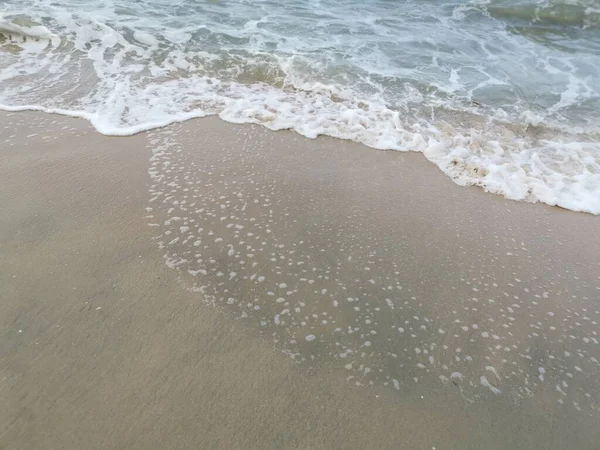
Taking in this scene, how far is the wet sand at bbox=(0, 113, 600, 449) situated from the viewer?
250 cm

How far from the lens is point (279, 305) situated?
3172 mm

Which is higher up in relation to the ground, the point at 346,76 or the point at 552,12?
the point at 552,12

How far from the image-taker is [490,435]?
2.50 m

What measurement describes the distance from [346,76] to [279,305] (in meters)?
4.71

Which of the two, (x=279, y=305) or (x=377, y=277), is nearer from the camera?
(x=279, y=305)

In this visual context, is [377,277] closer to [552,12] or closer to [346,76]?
[346,76]

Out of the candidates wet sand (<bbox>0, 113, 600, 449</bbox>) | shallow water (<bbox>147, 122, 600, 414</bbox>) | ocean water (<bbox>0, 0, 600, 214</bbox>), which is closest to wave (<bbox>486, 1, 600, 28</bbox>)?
ocean water (<bbox>0, 0, 600, 214</bbox>)

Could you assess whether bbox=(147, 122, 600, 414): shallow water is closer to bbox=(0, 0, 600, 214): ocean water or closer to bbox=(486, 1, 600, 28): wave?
bbox=(0, 0, 600, 214): ocean water

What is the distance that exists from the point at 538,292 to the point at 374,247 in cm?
133

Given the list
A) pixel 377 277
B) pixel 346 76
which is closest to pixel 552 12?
pixel 346 76

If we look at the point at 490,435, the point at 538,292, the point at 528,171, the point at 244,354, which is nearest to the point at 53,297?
the point at 244,354

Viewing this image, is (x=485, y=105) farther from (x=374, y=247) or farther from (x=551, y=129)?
(x=374, y=247)

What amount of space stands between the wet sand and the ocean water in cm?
77

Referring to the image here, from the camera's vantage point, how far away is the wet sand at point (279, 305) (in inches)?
98.3
